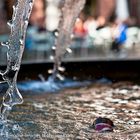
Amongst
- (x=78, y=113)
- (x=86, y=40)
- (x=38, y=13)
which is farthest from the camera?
(x=38, y=13)

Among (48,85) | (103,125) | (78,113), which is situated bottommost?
(48,85)

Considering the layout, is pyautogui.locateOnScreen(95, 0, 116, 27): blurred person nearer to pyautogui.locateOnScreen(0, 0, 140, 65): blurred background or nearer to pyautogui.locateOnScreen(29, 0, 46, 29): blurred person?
pyautogui.locateOnScreen(0, 0, 140, 65): blurred background

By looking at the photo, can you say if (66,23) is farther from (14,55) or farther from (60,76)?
(14,55)

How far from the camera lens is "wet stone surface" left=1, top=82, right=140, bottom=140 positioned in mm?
4898

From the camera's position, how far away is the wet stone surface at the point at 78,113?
490 centimetres

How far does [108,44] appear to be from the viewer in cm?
1498

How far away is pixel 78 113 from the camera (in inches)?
237

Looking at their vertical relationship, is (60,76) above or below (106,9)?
above

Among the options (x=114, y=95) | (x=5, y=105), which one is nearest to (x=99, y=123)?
(x=5, y=105)

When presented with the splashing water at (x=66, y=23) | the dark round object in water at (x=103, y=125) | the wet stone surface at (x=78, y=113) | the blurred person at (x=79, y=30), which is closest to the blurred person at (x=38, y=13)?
the blurred person at (x=79, y=30)

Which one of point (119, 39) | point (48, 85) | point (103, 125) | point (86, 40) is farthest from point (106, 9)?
point (103, 125)

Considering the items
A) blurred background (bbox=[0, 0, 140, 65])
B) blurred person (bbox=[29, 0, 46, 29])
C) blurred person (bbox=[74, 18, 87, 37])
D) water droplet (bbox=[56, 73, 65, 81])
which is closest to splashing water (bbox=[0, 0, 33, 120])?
water droplet (bbox=[56, 73, 65, 81])

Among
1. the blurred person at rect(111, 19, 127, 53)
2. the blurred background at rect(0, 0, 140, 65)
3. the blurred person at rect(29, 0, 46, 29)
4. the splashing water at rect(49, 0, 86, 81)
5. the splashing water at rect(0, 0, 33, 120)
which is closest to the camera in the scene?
the splashing water at rect(0, 0, 33, 120)

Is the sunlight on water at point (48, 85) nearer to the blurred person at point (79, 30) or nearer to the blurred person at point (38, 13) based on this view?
the blurred person at point (79, 30)
